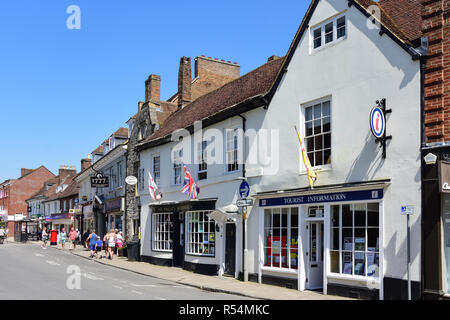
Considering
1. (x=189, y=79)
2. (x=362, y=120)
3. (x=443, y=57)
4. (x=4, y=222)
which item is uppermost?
(x=189, y=79)

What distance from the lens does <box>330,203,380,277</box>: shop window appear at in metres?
12.7

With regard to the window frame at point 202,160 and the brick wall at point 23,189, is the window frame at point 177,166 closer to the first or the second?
the window frame at point 202,160

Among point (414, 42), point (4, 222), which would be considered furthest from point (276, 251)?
point (4, 222)

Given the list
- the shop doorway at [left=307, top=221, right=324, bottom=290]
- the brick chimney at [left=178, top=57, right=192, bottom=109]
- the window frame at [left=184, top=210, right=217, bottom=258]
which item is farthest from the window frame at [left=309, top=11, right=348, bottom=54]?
the brick chimney at [left=178, top=57, right=192, bottom=109]

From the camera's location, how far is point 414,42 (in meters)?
12.5

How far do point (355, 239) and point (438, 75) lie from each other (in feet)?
15.6

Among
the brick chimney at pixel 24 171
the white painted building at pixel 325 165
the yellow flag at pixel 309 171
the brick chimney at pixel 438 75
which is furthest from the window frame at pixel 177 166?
the brick chimney at pixel 24 171

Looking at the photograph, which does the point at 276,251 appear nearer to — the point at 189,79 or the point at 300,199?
the point at 300,199

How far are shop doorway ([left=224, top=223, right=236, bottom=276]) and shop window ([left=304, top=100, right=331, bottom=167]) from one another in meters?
5.15

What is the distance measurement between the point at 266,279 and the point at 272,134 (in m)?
4.96

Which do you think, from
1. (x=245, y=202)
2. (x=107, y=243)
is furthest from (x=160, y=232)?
(x=245, y=202)

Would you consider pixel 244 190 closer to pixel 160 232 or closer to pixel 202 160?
pixel 202 160

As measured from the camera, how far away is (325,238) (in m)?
13.9

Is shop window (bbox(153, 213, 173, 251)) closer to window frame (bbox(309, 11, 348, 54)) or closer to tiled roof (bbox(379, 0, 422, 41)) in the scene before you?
window frame (bbox(309, 11, 348, 54))
